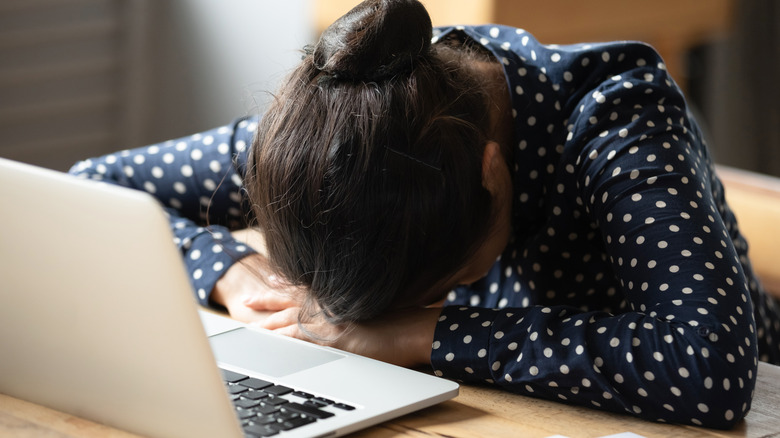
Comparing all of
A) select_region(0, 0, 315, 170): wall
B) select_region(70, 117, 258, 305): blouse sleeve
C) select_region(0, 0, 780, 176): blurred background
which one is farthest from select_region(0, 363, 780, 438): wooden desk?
select_region(0, 0, 315, 170): wall

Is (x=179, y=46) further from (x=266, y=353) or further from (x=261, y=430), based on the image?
(x=261, y=430)

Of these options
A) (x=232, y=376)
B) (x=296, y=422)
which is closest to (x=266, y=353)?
(x=232, y=376)

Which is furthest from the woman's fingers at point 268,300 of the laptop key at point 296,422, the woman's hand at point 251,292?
the laptop key at point 296,422

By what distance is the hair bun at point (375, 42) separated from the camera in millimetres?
868

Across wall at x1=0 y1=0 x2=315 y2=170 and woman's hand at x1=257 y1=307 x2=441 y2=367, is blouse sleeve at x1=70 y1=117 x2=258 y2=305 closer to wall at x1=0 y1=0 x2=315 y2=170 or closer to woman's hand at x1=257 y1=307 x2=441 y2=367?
woman's hand at x1=257 y1=307 x2=441 y2=367

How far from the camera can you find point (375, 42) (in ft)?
2.86

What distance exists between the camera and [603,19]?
2.45 meters

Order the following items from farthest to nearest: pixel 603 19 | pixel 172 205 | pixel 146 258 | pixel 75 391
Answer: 1. pixel 603 19
2. pixel 172 205
3. pixel 75 391
4. pixel 146 258

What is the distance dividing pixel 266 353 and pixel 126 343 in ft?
0.74

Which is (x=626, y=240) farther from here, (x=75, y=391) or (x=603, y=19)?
(x=603, y=19)

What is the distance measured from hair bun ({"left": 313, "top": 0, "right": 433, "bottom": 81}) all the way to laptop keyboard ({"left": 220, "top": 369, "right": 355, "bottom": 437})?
0.96 ft

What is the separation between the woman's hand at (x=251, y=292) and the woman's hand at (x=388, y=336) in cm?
6

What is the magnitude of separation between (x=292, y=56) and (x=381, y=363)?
1952 mm

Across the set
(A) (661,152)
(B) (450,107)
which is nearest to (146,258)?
(B) (450,107)
